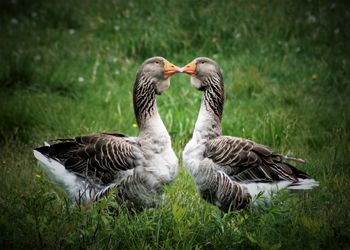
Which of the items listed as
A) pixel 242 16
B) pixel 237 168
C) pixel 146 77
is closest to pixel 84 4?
pixel 242 16

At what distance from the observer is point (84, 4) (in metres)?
11.9

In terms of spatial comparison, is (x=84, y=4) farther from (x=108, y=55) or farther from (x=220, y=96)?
(x=220, y=96)

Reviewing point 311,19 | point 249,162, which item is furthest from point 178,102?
point 249,162

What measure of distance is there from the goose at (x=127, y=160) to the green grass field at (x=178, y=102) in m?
0.20

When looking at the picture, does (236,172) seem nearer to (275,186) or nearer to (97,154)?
(275,186)

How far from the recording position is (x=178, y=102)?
8.68 meters

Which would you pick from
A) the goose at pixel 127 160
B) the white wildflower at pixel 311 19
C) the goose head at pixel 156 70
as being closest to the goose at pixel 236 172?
the goose at pixel 127 160

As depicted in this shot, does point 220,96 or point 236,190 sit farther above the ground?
point 220,96

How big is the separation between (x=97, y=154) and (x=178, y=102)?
3075 mm

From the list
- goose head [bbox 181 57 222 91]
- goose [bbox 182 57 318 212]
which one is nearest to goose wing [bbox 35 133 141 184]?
goose [bbox 182 57 318 212]

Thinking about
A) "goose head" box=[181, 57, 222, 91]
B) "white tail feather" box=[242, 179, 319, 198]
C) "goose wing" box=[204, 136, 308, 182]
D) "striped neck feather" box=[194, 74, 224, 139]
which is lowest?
"white tail feather" box=[242, 179, 319, 198]

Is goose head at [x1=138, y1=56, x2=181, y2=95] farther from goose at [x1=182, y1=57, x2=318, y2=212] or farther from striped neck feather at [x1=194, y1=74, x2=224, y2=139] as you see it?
goose at [x1=182, y1=57, x2=318, y2=212]

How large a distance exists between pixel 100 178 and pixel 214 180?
988 millimetres

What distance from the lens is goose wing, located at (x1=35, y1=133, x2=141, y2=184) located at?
18.5ft
